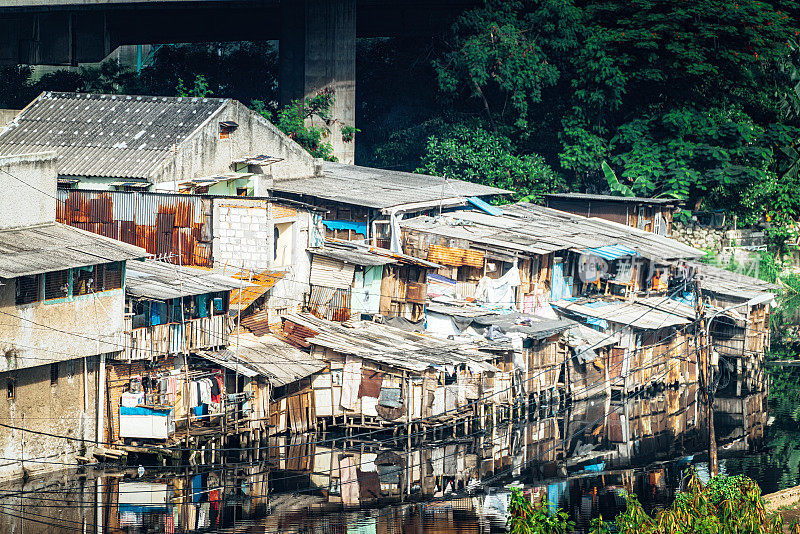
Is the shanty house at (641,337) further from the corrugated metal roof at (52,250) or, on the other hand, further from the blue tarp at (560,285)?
the corrugated metal roof at (52,250)

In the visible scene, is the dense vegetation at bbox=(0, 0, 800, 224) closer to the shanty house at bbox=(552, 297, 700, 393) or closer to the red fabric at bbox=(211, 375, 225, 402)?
the shanty house at bbox=(552, 297, 700, 393)

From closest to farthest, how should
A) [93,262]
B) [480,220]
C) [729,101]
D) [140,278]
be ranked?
[93,262], [140,278], [480,220], [729,101]

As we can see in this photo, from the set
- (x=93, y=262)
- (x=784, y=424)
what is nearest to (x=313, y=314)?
(x=93, y=262)

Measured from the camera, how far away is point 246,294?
39.1 metres

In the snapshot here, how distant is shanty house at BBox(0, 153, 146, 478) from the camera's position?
32875 mm

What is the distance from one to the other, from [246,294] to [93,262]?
6.09 meters

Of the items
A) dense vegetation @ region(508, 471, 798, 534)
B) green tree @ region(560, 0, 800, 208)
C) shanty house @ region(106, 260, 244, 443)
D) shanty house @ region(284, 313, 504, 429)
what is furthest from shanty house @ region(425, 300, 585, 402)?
dense vegetation @ region(508, 471, 798, 534)

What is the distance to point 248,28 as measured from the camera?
198 feet

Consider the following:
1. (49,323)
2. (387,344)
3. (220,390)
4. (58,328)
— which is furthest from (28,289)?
(387,344)

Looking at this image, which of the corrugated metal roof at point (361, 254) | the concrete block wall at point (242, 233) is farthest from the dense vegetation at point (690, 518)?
the concrete block wall at point (242, 233)

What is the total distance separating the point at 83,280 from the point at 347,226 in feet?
45.7

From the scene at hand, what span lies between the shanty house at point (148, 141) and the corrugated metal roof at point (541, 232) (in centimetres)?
570

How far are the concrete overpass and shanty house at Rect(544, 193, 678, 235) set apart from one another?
909cm

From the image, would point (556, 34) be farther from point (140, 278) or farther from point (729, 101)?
point (140, 278)
